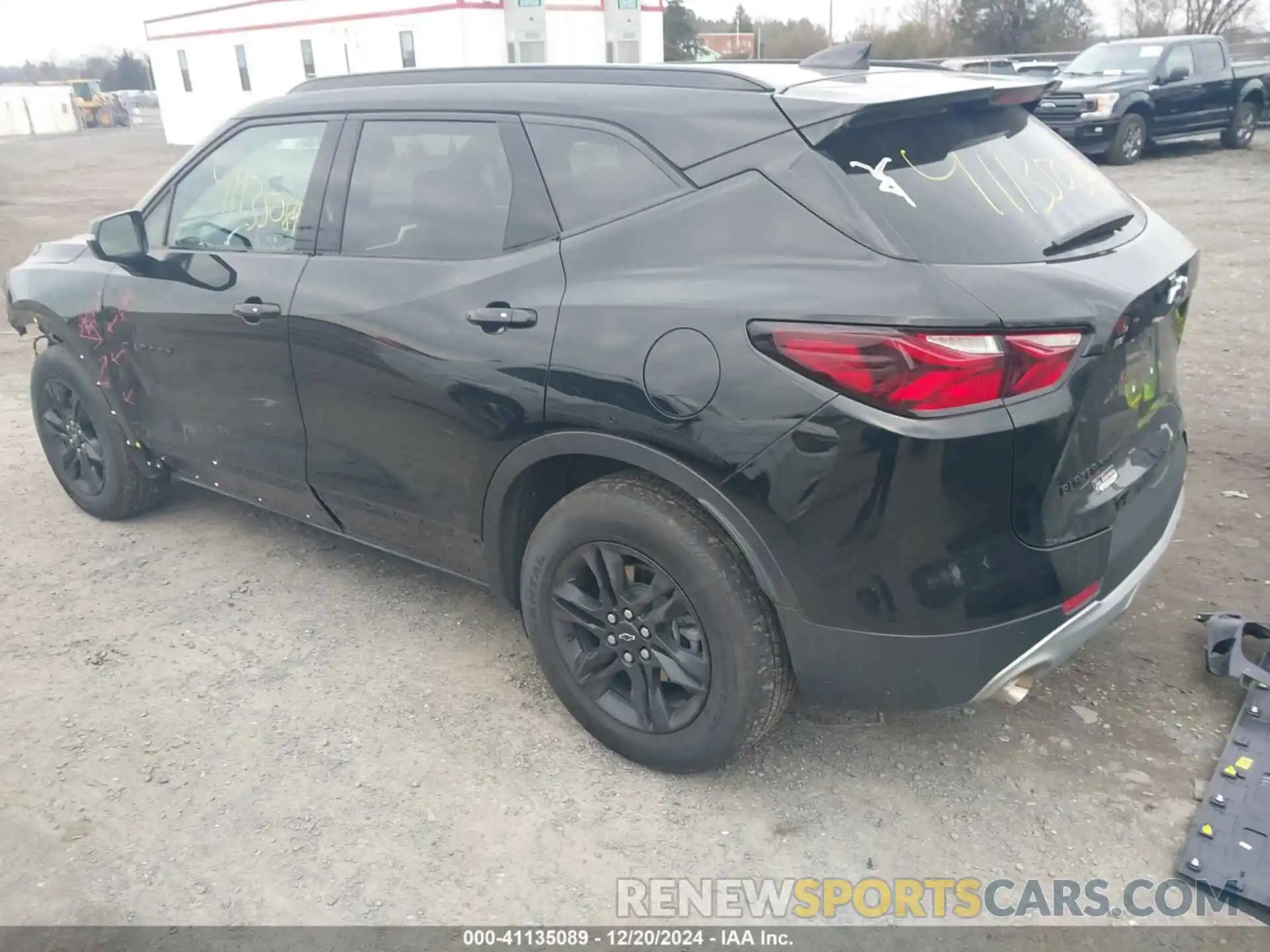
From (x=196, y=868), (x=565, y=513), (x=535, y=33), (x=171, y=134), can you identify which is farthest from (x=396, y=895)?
(x=171, y=134)

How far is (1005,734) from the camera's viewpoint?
3062 mm

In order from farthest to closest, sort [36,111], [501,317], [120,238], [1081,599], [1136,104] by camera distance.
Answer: [36,111] < [1136,104] < [120,238] < [501,317] < [1081,599]

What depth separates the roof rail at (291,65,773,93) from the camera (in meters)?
2.79

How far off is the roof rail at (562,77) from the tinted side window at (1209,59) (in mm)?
16528

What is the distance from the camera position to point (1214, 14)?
3900 cm

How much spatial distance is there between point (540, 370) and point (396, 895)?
1.40m

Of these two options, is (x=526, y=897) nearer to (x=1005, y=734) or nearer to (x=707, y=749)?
(x=707, y=749)

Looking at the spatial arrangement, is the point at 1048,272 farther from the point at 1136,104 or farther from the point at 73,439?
the point at 1136,104

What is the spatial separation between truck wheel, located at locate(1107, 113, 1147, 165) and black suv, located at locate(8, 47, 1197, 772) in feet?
45.9

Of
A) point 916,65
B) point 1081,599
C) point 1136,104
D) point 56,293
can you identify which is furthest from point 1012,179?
point 1136,104

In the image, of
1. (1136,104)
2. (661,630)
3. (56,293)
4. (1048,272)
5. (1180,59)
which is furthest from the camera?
(1180,59)

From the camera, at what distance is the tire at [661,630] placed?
261cm

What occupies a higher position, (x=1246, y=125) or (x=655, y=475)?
(x=655, y=475)

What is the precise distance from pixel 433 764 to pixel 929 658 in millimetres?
1487
